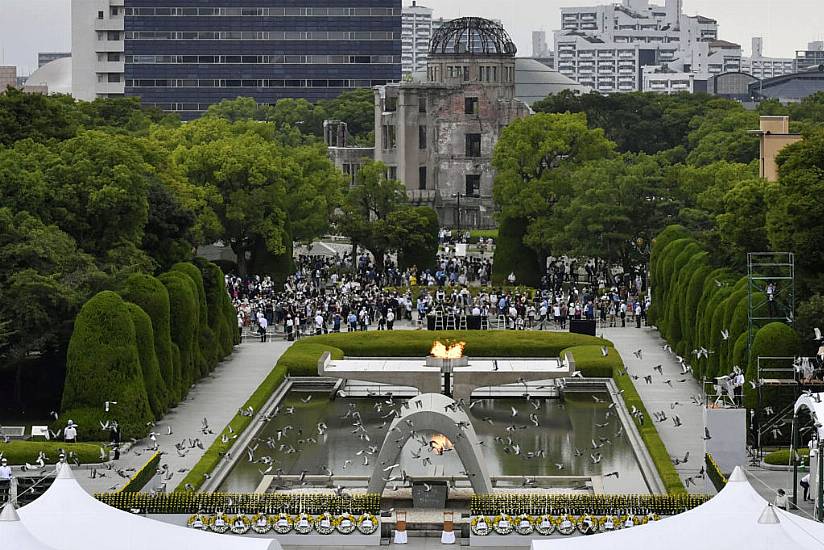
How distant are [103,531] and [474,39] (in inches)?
4055

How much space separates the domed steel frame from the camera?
136 metres

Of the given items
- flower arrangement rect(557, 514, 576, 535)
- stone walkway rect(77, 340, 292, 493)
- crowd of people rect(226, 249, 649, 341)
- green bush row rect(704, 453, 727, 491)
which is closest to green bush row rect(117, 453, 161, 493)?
stone walkway rect(77, 340, 292, 493)

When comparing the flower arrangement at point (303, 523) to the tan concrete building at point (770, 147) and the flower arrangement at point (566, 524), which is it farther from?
the tan concrete building at point (770, 147)

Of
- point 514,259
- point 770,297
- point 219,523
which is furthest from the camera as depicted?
point 514,259

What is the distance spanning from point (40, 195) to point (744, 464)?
25.9 m

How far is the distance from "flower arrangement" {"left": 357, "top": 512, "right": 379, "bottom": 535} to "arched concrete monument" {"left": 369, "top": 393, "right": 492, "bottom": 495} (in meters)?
2.89

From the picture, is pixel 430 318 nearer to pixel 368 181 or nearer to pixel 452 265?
pixel 452 265

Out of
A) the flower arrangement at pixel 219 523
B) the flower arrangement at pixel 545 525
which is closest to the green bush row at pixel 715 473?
the flower arrangement at pixel 545 525

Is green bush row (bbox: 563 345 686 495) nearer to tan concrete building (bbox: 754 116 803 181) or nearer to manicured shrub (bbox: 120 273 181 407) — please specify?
tan concrete building (bbox: 754 116 803 181)

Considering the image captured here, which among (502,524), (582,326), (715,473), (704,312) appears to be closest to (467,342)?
(582,326)

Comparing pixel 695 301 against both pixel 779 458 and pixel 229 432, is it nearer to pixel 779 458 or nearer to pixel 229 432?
pixel 779 458

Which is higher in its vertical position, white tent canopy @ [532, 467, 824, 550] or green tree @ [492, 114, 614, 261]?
green tree @ [492, 114, 614, 261]

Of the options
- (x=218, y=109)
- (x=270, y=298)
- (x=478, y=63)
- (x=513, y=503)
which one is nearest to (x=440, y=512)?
(x=513, y=503)

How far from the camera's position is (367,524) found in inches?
1762
